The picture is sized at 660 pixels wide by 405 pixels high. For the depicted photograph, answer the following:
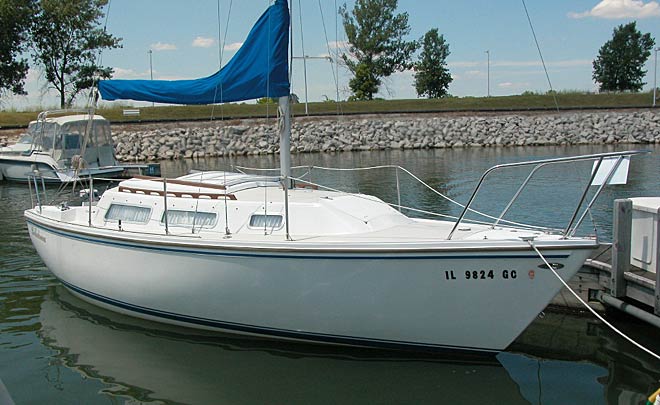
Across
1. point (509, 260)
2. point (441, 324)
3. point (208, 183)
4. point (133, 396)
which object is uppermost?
point (208, 183)

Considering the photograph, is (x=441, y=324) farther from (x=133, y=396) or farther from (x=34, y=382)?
(x=34, y=382)

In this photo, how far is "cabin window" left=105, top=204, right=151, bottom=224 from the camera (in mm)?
8617

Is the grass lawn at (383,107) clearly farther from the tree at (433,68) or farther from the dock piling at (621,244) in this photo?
the dock piling at (621,244)

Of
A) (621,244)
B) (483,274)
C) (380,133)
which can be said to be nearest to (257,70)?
(483,274)

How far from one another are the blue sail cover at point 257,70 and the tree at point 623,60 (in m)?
61.8

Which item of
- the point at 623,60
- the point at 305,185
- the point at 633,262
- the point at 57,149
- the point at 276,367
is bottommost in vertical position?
the point at 276,367

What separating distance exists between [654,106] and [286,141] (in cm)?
4068

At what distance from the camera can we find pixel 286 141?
28.1ft

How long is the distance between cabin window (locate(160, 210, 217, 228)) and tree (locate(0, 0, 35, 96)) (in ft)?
127

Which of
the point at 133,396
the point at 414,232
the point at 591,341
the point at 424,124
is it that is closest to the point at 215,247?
the point at 133,396

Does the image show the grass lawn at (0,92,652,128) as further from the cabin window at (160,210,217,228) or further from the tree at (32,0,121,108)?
the cabin window at (160,210,217,228)

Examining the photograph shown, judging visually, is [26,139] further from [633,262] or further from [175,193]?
[633,262]

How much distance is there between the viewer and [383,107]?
4769 cm

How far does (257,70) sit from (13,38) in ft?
134
